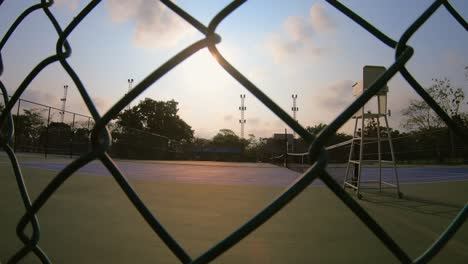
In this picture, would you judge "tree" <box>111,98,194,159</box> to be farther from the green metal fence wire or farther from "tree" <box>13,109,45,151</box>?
the green metal fence wire

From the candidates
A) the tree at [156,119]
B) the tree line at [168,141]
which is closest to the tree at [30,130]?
the tree line at [168,141]

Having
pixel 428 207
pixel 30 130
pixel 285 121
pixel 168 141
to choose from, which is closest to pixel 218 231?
pixel 285 121

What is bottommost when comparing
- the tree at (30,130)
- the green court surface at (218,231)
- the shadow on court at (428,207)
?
the green court surface at (218,231)

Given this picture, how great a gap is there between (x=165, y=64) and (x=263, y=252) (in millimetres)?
1393

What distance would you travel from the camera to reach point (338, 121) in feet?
1.49

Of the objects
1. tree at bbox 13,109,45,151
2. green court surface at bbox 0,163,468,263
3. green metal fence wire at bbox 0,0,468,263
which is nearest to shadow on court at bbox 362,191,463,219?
green court surface at bbox 0,163,468,263

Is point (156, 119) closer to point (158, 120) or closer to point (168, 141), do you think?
point (158, 120)

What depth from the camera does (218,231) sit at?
2.05 meters

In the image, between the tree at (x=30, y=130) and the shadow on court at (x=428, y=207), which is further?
the tree at (x=30, y=130)

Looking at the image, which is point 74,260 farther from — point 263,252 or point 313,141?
point 313,141

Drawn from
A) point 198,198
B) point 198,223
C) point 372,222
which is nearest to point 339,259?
point 198,223

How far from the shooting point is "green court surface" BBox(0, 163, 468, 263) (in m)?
1.55

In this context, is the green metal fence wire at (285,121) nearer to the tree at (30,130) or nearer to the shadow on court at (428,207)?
the shadow on court at (428,207)

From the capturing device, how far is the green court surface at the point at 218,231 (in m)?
1.55
